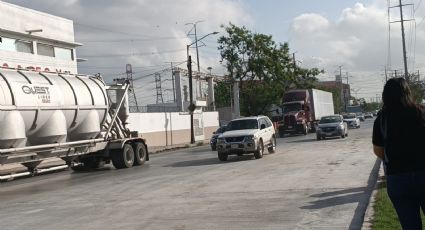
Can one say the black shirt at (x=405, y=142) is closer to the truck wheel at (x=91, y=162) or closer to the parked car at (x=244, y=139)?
the parked car at (x=244, y=139)

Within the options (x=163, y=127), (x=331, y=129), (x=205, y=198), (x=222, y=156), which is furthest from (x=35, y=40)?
(x=205, y=198)

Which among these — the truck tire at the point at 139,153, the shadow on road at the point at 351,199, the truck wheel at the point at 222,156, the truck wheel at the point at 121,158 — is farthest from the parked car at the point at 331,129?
the shadow on road at the point at 351,199

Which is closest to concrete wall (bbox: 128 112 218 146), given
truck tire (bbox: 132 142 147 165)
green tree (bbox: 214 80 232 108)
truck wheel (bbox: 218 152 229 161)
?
truck tire (bbox: 132 142 147 165)

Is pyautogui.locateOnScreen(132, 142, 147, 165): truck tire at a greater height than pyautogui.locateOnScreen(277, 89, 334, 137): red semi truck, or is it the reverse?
pyautogui.locateOnScreen(277, 89, 334, 137): red semi truck

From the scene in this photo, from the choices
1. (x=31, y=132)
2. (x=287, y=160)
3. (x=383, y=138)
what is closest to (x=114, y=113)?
(x=31, y=132)

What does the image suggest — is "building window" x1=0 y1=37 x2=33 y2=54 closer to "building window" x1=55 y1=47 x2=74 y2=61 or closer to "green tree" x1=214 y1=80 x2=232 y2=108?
"building window" x1=55 y1=47 x2=74 y2=61

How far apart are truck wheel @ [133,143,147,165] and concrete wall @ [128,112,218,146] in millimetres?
14092

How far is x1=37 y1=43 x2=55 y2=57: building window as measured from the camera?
34.5 m

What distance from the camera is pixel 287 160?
70.8 feet

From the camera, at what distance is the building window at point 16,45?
31.1 meters

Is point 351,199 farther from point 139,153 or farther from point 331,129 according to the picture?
point 331,129

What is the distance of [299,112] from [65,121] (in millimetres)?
31949

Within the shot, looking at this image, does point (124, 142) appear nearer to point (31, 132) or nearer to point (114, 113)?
point (114, 113)

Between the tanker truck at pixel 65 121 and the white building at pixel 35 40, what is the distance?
7001 mm
